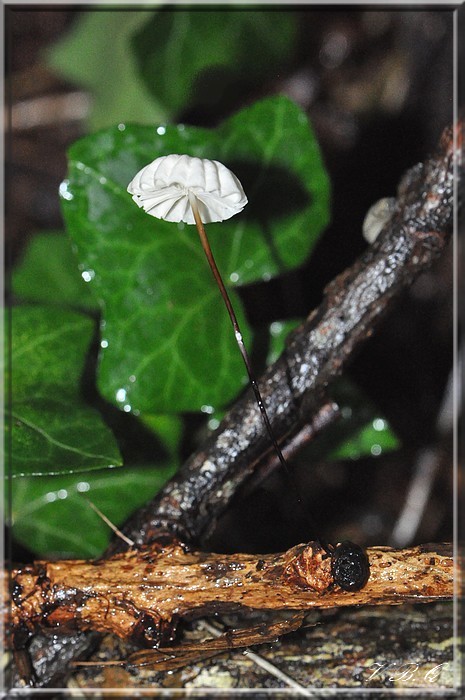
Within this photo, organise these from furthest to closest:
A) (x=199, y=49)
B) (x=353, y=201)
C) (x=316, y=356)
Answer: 1. (x=199, y=49)
2. (x=353, y=201)
3. (x=316, y=356)

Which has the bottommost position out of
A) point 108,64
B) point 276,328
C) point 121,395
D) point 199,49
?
point 121,395

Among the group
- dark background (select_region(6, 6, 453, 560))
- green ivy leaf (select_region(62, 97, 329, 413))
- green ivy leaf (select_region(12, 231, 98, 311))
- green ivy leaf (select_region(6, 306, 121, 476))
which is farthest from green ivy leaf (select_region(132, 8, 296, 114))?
green ivy leaf (select_region(6, 306, 121, 476))

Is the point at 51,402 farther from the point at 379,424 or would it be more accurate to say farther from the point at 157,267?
the point at 379,424

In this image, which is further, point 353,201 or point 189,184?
point 353,201

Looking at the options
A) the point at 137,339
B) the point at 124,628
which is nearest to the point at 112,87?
the point at 137,339

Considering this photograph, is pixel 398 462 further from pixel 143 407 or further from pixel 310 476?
pixel 143 407

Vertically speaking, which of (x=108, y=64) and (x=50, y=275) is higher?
(x=108, y=64)

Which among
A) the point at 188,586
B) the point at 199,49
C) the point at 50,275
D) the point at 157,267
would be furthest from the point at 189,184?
the point at 199,49

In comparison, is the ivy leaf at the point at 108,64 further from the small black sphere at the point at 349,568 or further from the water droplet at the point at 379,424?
the small black sphere at the point at 349,568
